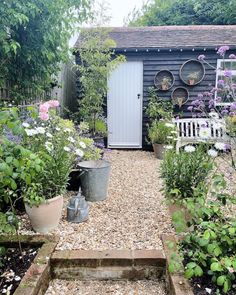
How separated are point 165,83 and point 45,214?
15.4 feet

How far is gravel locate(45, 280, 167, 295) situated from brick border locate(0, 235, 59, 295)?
10 cm

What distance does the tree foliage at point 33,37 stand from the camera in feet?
9.60

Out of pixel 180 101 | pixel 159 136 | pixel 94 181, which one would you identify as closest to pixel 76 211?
pixel 94 181

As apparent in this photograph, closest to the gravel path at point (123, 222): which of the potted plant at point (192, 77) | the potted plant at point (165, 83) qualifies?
the potted plant at point (165, 83)

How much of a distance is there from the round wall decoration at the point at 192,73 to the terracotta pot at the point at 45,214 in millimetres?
4717

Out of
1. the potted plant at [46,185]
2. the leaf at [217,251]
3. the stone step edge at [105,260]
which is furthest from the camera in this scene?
the potted plant at [46,185]

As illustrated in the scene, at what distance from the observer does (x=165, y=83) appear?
6.25 m

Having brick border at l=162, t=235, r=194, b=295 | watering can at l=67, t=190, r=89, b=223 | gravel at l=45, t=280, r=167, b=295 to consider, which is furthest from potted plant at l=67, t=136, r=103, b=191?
brick border at l=162, t=235, r=194, b=295

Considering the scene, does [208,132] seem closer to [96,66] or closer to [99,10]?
[96,66]

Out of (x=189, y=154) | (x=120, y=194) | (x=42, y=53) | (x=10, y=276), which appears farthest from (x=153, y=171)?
(x=10, y=276)

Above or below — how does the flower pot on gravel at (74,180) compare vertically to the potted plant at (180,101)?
below

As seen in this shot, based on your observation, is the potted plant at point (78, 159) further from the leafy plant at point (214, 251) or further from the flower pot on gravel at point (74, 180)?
the leafy plant at point (214, 251)

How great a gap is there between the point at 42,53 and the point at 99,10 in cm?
269

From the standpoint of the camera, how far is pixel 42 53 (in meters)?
3.54
